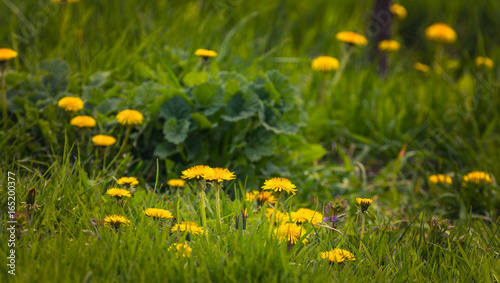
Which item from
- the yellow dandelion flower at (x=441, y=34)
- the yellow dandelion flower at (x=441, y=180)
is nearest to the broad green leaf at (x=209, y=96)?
the yellow dandelion flower at (x=441, y=180)

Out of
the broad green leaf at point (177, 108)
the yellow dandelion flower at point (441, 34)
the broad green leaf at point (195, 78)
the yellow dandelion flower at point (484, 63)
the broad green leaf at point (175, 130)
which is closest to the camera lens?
the broad green leaf at point (175, 130)

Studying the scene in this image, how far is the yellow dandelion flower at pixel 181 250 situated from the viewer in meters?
1.47

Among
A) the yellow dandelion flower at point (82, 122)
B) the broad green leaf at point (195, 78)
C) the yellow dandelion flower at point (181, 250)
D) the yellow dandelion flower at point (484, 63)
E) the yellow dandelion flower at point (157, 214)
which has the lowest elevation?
the yellow dandelion flower at point (484, 63)

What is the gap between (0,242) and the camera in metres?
1.48

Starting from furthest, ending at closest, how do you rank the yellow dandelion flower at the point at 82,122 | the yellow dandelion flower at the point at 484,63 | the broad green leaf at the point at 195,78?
the yellow dandelion flower at the point at 484,63
the broad green leaf at the point at 195,78
the yellow dandelion flower at the point at 82,122

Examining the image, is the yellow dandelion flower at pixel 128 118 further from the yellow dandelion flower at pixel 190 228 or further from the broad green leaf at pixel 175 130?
the yellow dandelion flower at pixel 190 228

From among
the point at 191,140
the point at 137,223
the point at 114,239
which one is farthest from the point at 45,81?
the point at 114,239

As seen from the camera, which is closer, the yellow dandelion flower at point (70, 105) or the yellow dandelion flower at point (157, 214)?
the yellow dandelion flower at point (157, 214)

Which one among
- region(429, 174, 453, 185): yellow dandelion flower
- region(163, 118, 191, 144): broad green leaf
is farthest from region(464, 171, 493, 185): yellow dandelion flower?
region(163, 118, 191, 144): broad green leaf

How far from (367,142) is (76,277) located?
2272mm

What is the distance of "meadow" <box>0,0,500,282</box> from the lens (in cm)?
153

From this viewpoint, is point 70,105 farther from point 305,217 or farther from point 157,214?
point 305,217

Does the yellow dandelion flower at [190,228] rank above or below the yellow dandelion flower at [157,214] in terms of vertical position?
below

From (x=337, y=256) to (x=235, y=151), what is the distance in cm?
108
